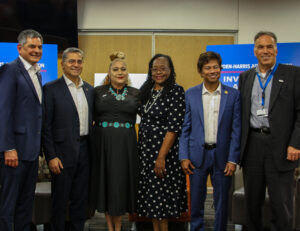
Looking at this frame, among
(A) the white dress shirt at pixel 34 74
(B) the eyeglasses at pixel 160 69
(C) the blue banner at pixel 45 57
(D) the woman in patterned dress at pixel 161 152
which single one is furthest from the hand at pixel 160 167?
(C) the blue banner at pixel 45 57

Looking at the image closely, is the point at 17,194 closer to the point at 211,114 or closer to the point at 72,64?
the point at 72,64

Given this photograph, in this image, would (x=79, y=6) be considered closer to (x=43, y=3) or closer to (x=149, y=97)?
(x=43, y=3)

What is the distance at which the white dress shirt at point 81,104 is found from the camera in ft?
9.25

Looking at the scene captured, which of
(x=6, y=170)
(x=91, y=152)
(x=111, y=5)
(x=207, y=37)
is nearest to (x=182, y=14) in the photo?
(x=207, y=37)

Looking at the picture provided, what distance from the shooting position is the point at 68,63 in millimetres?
2807

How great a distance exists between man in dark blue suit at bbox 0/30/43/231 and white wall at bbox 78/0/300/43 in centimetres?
270

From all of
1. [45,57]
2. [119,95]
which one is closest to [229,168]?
[119,95]

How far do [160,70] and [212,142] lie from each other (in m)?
0.76

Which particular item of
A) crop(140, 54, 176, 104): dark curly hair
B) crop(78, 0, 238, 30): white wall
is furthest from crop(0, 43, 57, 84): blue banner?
crop(140, 54, 176, 104): dark curly hair

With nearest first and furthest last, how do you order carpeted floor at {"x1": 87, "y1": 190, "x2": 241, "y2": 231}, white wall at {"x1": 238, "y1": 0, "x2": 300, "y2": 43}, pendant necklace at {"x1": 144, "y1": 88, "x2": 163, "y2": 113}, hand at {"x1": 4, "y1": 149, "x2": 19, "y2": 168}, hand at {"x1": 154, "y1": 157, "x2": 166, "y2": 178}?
hand at {"x1": 4, "y1": 149, "x2": 19, "y2": 168} → hand at {"x1": 154, "y1": 157, "x2": 166, "y2": 178} → pendant necklace at {"x1": 144, "y1": 88, "x2": 163, "y2": 113} → carpeted floor at {"x1": 87, "y1": 190, "x2": 241, "y2": 231} → white wall at {"x1": 238, "y1": 0, "x2": 300, "y2": 43}

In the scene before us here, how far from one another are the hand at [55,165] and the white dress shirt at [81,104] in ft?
1.00

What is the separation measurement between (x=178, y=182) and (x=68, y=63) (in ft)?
4.56

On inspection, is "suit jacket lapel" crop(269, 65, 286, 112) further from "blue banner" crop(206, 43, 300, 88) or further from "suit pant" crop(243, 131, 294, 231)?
"blue banner" crop(206, 43, 300, 88)

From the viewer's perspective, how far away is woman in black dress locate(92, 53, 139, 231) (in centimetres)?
287
